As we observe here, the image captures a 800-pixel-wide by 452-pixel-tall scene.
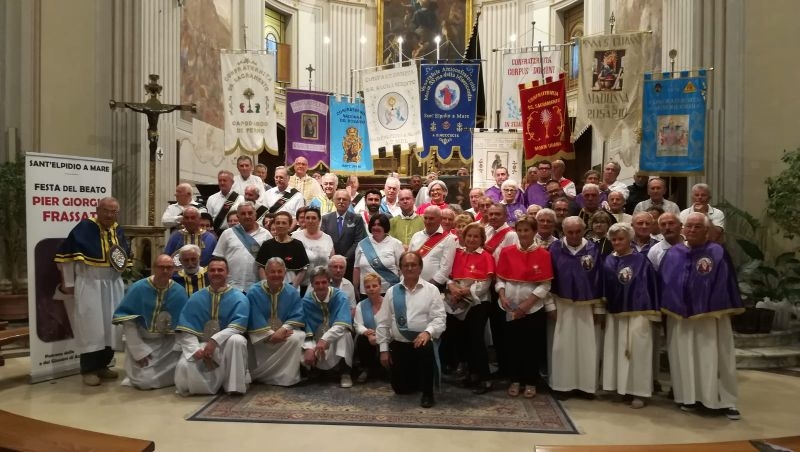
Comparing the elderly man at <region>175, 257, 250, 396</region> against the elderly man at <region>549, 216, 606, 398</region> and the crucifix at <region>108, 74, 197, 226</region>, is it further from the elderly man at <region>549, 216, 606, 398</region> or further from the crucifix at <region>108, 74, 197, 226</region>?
the crucifix at <region>108, 74, 197, 226</region>

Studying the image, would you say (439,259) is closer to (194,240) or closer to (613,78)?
(194,240)

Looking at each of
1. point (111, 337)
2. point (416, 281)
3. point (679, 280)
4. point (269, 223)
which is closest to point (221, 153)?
point (269, 223)

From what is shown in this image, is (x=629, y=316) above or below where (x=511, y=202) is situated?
below

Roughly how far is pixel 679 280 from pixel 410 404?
258 centimetres

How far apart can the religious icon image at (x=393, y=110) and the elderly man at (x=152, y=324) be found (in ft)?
16.9

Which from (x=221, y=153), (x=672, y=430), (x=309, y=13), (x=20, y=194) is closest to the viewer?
(x=672, y=430)

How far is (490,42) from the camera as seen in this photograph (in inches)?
734

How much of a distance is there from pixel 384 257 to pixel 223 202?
275 cm

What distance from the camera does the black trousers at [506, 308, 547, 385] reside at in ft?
19.1

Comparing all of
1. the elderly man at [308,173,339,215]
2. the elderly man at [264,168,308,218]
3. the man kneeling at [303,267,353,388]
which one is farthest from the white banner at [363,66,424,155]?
the man kneeling at [303,267,353,388]

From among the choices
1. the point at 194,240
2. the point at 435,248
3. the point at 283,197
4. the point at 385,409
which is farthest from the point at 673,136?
the point at 194,240

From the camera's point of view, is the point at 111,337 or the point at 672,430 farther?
the point at 111,337

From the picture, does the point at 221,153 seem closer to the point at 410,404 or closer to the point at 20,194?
the point at 20,194

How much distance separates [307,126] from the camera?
10688 millimetres
